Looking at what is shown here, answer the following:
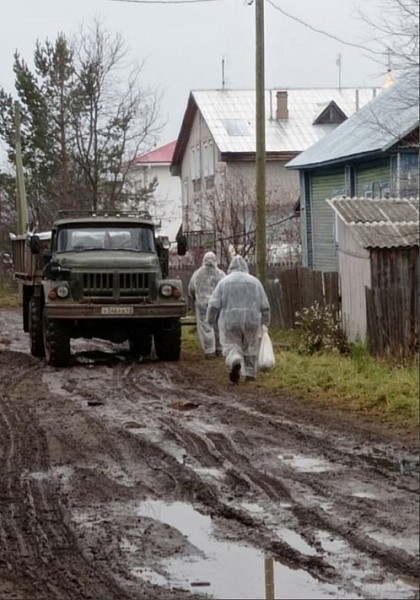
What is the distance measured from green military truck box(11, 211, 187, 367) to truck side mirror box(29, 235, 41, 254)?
0.05 ft

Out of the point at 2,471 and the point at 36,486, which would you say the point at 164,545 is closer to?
the point at 36,486

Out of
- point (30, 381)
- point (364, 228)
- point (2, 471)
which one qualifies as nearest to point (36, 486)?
point (2, 471)

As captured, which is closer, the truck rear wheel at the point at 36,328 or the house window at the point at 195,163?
the truck rear wheel at the point at 36,328

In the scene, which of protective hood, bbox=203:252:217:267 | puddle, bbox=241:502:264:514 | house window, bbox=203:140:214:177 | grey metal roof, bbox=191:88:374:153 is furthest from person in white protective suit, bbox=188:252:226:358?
house window, bbox=203:140:214:177

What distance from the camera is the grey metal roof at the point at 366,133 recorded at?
69.2 feet

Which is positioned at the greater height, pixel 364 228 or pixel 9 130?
pixel 9 130

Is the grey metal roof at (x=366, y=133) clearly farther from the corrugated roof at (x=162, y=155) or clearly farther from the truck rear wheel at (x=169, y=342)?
the corrugated roof at (x=162, y=155)

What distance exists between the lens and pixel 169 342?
1962 centimetres

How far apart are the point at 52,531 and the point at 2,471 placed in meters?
2.30

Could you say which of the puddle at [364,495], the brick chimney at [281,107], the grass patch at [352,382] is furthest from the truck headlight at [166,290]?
the brick chimney at [281,107]

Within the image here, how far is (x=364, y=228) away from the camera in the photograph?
18.1 m

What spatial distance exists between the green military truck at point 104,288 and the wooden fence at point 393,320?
3.63m

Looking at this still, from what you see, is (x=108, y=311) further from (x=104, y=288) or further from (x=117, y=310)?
(x=104, y=288)

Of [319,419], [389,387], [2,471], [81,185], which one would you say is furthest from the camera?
[81,185]
